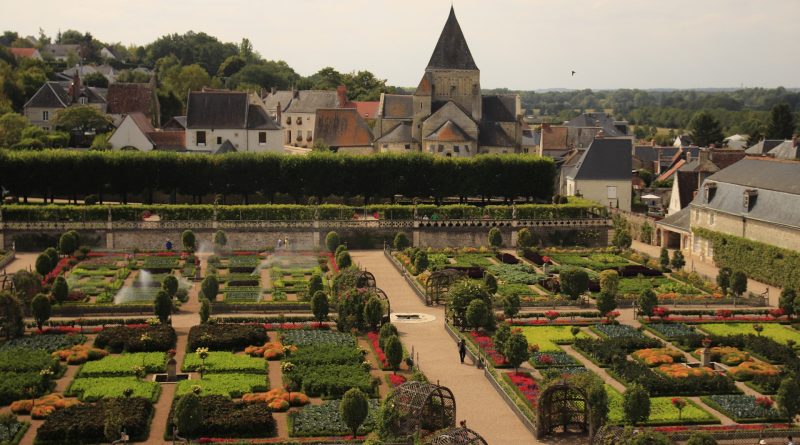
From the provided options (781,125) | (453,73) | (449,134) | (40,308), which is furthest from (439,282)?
(781,125)

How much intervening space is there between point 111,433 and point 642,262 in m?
39.0

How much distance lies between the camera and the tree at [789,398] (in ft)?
108

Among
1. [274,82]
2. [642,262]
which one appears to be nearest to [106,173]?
[642,262]

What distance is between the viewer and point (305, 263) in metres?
61.8

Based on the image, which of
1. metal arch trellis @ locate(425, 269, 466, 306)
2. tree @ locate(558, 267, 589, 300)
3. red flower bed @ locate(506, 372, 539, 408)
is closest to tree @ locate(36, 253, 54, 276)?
metal arch trellis @ locate(425, 269, 466, 306)

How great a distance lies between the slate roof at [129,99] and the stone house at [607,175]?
4854cm

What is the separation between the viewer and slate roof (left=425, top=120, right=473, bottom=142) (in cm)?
9156

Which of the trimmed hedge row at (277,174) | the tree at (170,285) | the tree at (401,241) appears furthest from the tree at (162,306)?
the trimmed hedge row at (277,174)

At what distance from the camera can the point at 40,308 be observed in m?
44.3

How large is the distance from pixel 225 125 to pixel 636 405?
208ft

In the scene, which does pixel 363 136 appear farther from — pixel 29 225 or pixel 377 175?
pixel 29 225

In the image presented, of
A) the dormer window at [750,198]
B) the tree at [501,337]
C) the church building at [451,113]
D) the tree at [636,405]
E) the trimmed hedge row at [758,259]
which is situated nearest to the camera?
the tree at [636,405]

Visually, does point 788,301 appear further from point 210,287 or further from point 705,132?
point 705,132

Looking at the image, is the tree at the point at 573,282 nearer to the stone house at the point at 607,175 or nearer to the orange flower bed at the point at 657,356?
the orange flower bed at the point at 657,356
